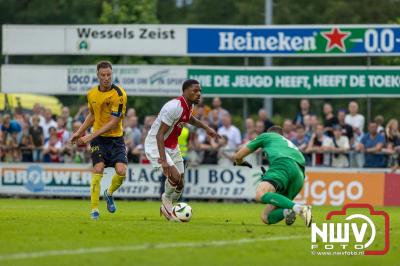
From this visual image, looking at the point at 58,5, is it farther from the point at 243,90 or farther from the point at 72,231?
the point at 72,231

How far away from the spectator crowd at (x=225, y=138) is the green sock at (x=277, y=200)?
10877mm

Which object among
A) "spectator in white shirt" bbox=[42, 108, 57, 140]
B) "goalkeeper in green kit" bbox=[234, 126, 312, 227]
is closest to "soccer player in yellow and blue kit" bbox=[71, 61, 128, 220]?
"goalkeeper in green kit" bbox=[234, 126, 312, 227]

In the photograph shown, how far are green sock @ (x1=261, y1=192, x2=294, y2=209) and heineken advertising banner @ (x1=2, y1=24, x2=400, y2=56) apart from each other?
14.2 meters

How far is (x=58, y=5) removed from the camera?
206 ft

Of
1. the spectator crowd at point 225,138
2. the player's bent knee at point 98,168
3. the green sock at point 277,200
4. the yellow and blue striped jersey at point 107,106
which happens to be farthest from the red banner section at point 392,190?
the green sock at point 277,200

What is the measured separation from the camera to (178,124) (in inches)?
658

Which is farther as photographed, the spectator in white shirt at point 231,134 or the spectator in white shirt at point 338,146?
the spectator in white shirt at point 231,134

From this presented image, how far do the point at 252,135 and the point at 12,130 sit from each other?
20.5 feet

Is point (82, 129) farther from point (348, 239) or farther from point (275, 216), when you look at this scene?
point (348, 239)

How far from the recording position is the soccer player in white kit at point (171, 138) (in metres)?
16.3

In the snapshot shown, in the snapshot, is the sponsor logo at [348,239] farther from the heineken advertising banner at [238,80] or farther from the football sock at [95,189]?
the heineken advertising banner at [238,80]

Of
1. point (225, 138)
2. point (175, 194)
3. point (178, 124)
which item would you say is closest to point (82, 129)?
point (178, 124)

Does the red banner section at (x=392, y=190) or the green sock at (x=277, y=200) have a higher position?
the green sock at (x=277, y=200)

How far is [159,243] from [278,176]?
297 cm
